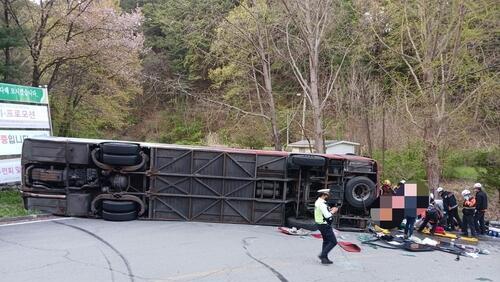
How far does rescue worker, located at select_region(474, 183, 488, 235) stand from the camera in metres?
16.3

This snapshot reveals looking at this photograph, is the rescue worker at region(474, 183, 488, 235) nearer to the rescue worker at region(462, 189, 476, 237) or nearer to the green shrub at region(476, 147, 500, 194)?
the rescue worker at region(462, 189, 476, 237)

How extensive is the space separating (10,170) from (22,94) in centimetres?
271

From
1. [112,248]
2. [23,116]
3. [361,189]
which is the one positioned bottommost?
[112,248]

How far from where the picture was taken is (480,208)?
16.4m

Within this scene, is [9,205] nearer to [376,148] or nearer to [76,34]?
[76,34]

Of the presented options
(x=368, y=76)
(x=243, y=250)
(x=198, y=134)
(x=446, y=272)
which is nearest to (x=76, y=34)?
(x=243, y=250)

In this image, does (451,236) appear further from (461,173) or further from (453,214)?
(461,173)

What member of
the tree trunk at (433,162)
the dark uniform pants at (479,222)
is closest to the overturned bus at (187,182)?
the dark uniform pants at (479,222)

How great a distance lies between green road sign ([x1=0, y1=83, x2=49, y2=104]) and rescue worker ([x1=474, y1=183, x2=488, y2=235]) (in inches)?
617

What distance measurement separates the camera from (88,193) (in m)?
14.6

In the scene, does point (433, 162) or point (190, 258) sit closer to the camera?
point (190, 258)

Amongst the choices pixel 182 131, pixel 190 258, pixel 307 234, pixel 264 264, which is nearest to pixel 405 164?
pixel 307 234

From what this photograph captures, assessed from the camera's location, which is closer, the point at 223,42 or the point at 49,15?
the point at 49,15

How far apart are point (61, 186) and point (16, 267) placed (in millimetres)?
6412
